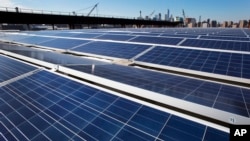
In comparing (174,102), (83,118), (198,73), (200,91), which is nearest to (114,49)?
(198,73)

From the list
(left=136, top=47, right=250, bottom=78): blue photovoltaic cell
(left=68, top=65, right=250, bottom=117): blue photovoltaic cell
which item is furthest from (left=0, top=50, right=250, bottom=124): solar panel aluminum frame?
(left=136, top=47, right=250, bottom=78): blue photovoltaic cell

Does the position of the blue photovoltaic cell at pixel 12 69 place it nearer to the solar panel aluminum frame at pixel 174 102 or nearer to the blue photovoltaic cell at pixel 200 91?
the solar panel aluminum frame at pixel 174 102

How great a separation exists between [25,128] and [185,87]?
5.00 metres

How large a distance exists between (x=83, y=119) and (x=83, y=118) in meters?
0.05

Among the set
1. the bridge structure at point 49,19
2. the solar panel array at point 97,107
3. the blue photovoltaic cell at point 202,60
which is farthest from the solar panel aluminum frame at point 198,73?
the bridge structure at point 49,19

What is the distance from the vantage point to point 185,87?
6938 mm

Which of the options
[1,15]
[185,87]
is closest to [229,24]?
[1,15]

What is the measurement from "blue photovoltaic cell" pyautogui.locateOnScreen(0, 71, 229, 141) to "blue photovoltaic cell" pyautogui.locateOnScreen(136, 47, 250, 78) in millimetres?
7107

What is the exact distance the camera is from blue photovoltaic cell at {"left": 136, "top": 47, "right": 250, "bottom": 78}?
34.7 feet

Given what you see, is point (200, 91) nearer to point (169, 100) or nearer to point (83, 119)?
point (169, 100)

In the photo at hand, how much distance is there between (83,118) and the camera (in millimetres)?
4738

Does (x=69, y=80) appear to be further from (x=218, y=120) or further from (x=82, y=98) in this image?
(x=218, y=120)

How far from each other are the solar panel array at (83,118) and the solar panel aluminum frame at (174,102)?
2.85ft

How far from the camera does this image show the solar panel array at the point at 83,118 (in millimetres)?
4129
